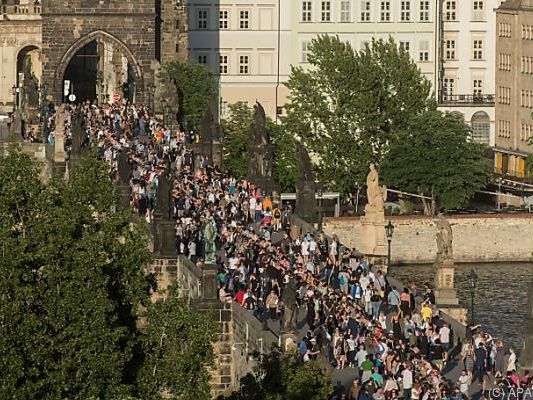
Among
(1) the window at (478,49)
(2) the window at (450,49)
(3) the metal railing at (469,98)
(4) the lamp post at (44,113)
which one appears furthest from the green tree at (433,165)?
(1) the window at (478,49)

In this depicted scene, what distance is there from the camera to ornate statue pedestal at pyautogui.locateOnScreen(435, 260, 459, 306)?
292 feet

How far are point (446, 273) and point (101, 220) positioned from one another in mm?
29701

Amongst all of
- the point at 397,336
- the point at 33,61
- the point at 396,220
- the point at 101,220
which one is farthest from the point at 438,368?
the point at 33,61

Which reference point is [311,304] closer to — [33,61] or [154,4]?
[154,4]

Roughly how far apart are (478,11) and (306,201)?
59855mm

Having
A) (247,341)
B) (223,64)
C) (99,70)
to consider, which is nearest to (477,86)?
(223,64)

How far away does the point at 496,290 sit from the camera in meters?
111

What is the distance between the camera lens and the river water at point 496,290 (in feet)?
323

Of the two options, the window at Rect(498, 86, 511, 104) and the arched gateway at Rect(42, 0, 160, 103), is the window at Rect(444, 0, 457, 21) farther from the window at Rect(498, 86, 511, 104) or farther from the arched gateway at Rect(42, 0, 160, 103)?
the arched gateway at Rect(42, 0, 160, 103)

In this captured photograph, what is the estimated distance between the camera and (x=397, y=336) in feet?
230

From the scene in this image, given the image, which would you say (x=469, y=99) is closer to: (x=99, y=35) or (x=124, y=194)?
(x=99, y=35)

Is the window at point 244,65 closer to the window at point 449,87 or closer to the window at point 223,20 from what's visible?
the window at point 223,20

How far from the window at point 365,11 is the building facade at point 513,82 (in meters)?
6.24

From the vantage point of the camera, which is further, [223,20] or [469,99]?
[469,99]
